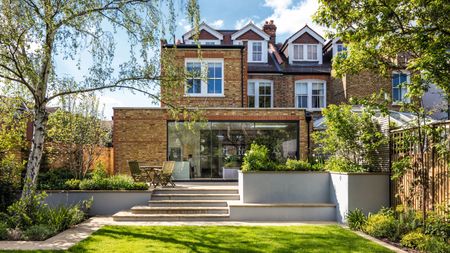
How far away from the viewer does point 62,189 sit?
37.1 feet

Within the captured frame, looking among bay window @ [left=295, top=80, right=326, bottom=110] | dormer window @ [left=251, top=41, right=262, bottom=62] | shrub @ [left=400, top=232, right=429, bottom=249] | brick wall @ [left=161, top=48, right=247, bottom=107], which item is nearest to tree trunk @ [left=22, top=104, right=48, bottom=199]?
shrub @ [left=400, top=232, right=429, bottom=249]

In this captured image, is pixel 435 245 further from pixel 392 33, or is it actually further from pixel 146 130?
pixel 146 130

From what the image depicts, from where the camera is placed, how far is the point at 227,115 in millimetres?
15773

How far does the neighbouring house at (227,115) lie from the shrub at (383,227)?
19.0 feet

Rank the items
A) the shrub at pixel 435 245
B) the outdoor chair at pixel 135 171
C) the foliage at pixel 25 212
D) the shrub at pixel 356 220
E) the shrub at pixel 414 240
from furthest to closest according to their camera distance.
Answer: the outdoor chair at pixel 135 171 < the shrub at pixel 356 220 < the foliage at pixel 25 212 < the shrub at pixel 414 240 < the shrub at pixel 435 245

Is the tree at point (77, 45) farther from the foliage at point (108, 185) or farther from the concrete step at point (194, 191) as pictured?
the concrete step at point (194, 191)

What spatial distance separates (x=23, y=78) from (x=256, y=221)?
6.72m

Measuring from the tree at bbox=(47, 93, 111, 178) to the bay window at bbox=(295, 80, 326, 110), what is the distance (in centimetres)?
1219

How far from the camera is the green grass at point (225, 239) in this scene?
701 centimetres

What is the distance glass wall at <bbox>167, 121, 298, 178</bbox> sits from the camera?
52.4 ft

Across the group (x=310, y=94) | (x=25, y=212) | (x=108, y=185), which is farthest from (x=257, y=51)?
(x=25, y=212)

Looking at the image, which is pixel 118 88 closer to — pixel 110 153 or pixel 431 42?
pixel 431 42

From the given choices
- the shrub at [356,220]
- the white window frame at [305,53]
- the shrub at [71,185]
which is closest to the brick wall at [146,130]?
the shrub at [71,185]

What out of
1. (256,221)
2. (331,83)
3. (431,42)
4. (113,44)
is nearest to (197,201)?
(256,221)
